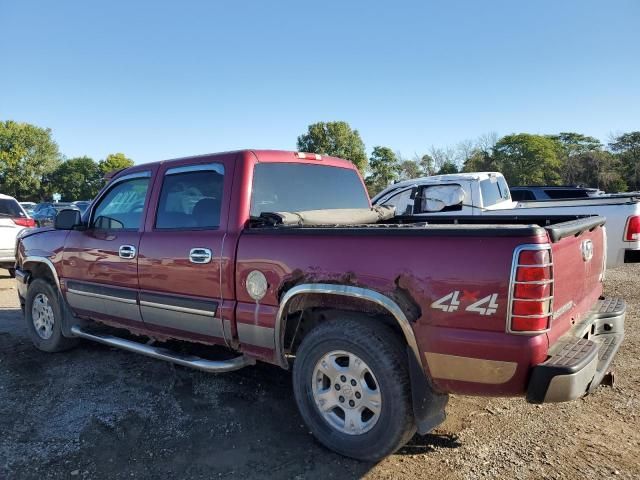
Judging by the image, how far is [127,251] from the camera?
411 centimetres

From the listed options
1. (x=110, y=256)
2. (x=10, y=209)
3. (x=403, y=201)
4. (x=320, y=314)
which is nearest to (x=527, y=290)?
(x=320, y=314)

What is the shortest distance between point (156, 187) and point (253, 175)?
1.04 metres

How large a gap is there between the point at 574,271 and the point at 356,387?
1.51m

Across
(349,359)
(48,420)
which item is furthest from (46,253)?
(349,359)

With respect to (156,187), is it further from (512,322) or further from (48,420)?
(512,322)

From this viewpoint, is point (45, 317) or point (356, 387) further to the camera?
point (45, 317)

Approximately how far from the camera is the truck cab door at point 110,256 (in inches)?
163

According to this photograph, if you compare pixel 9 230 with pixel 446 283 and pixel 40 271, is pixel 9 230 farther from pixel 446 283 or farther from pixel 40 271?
pixel 446 283

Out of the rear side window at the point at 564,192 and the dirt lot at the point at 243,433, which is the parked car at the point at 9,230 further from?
the rear side window at the point at 564,192

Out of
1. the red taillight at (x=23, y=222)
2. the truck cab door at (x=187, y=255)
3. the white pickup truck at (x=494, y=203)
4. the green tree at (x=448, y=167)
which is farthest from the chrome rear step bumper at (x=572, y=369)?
the green tree at (x=448, y=167)

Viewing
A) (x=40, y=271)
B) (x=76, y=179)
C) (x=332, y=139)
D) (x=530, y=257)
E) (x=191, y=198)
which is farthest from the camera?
(x=76, y=179)

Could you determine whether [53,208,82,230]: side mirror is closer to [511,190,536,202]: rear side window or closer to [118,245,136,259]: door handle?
[118,245,136,259]: door handle

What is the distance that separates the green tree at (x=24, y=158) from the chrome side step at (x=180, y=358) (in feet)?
207

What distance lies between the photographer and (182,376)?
14.3 ft
